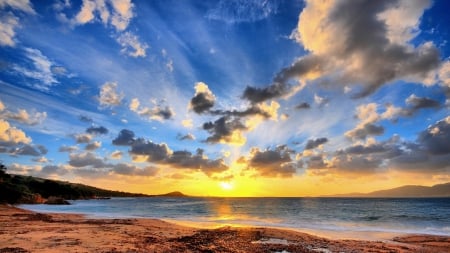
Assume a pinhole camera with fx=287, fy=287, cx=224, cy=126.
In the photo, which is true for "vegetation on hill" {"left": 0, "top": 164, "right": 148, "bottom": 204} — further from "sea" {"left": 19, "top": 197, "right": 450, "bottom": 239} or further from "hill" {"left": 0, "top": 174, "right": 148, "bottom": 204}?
"sea" {"left": 19, "top": 197, "right": 450, "bottom": 239}

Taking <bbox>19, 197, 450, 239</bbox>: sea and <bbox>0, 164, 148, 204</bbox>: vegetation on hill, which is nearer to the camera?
<bbox>19, 197, 450, 239</bbox>: sea

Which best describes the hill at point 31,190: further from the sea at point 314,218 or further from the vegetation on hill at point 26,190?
the sea at point 314,218

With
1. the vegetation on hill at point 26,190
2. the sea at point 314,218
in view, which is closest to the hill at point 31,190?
the vegetation on hill at point 26,190

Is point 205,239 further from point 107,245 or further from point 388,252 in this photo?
point 388,252

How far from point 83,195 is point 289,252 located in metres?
199

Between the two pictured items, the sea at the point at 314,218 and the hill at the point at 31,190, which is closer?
the sea at the point at 314,218

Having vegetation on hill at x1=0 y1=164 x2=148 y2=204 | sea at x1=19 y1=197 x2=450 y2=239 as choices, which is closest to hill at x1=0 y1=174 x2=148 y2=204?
vegetation on hill at x1=0 y1=164 x2=148 y2=204

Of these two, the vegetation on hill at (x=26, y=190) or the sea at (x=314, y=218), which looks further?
Result: the vegetation on hill at (x=26, y=190)

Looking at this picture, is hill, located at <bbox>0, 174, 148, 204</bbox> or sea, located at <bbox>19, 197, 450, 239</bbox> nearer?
sea, located at <bbox>19, 197, 450, 239</bbox>

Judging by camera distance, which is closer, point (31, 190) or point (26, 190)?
point (26, 190)

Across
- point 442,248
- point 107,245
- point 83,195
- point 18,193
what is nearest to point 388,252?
point 442,248

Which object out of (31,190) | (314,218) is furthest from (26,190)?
(314,218)

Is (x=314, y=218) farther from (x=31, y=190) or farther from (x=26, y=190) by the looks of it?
(x=31, y=190)

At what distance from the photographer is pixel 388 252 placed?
18.3 meters
